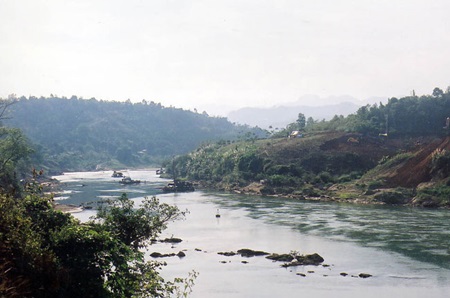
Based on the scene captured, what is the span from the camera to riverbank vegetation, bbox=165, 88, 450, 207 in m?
119

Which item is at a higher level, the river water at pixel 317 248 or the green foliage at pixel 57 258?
the green foliage at pixel 57 258

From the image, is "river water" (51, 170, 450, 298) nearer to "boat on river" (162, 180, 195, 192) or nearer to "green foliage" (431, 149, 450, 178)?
"green foliage" (431, 149, 450, 178)

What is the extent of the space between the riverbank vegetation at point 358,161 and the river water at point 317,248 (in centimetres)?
1414

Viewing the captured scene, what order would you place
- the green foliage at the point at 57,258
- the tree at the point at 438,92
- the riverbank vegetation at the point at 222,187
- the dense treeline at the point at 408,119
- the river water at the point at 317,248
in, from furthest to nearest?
the tree at the point at 438,92 → the dense treeline at the point at 408,119 → the river water at the point at 317,248 → the riverbank vegetation at the point at 222,187 → the green foliage at the point at 57,258

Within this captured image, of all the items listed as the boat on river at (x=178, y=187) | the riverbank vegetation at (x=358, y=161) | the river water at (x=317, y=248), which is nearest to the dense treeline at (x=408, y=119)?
the riverbank vegetation at (x=358, y=161)

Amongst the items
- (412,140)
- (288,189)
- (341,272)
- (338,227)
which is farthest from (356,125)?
(341,272)

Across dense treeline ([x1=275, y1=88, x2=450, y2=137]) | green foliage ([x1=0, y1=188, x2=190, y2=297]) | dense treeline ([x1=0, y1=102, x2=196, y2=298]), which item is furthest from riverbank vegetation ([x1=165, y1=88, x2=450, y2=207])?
green foliage ([x1=0, y1=188, x2=190, y2=297])

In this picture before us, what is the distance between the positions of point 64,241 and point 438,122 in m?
166

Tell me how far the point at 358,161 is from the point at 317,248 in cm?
8351

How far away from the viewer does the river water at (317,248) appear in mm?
52391

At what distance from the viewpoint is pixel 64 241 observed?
29.9 m

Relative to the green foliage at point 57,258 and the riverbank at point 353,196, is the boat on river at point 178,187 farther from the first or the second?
the green foliage at point 57,258

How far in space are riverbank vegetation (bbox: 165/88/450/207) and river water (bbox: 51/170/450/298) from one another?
1414 centimetres

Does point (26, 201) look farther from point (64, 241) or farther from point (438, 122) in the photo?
point (438, 122)
